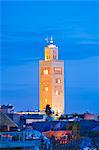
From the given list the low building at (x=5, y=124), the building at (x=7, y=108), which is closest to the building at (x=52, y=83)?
the building at (x=7, y=108)

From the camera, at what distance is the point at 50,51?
61.2 meters

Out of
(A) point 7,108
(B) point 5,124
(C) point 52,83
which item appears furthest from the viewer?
(C) point 52,83

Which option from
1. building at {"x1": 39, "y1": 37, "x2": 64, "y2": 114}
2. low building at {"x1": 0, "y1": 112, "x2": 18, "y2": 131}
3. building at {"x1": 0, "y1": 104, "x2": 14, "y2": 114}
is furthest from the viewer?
building at {"x1": 39, "y1": 37, "x2": 64, "y2": 114}

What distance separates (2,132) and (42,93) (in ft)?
130

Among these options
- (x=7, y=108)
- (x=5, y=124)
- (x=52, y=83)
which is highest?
(x=52, y=83)

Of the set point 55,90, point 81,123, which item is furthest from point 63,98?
point 81,123

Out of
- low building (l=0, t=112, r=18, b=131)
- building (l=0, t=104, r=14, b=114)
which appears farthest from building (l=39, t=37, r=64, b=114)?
low building (l=0, t=112, r=18, b=131)

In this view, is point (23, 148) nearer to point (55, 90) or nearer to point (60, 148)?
point (60, 148)

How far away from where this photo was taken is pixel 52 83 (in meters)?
58.2

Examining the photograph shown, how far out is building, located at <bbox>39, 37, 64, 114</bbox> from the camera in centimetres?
5762

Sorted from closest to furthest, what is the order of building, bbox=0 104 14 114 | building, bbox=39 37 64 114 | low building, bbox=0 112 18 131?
1. low building, bbox=0 112 18 131
2. building, bbox=0 104 14 114
3. building, bbox=39 37 64 114

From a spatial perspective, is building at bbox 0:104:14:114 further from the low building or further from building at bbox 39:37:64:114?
the low building

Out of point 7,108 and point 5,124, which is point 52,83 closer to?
point 7,108

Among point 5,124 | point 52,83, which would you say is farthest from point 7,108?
point 5,124
